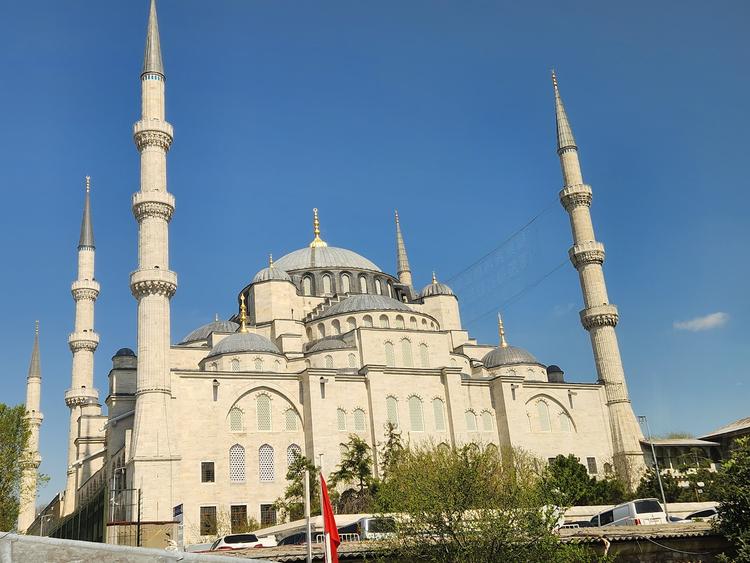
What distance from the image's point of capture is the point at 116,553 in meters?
2.68

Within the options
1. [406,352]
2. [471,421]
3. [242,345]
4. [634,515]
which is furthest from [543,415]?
[242,345]

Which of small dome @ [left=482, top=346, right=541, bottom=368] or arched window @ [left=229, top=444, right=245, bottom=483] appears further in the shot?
small dome @ [left=482, top=346, right=541, bottom=368]

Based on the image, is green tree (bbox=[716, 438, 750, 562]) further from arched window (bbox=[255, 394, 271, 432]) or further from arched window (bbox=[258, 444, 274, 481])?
arched window (bbox=[255, 394, 271, 432])

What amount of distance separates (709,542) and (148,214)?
20.0 m

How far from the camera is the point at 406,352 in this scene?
3189cm

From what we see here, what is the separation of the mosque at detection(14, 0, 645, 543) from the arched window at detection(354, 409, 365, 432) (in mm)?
77

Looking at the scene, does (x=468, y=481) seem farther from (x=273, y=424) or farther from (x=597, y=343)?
(x=597, y=343)

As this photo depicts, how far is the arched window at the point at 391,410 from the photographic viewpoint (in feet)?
94.5

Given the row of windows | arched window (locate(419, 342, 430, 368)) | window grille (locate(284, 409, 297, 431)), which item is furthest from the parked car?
arched window (locate(419, 342, 430, 368))

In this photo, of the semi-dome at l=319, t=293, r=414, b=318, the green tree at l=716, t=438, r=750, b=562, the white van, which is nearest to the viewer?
the green tree at l=716, t=438, r=750, b=562

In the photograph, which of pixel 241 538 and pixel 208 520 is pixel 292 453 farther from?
pixel 241 538

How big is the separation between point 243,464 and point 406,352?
8877mm

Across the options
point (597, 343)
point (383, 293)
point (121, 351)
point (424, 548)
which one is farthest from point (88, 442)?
point (424, 548)

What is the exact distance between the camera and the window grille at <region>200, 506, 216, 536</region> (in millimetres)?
24484
